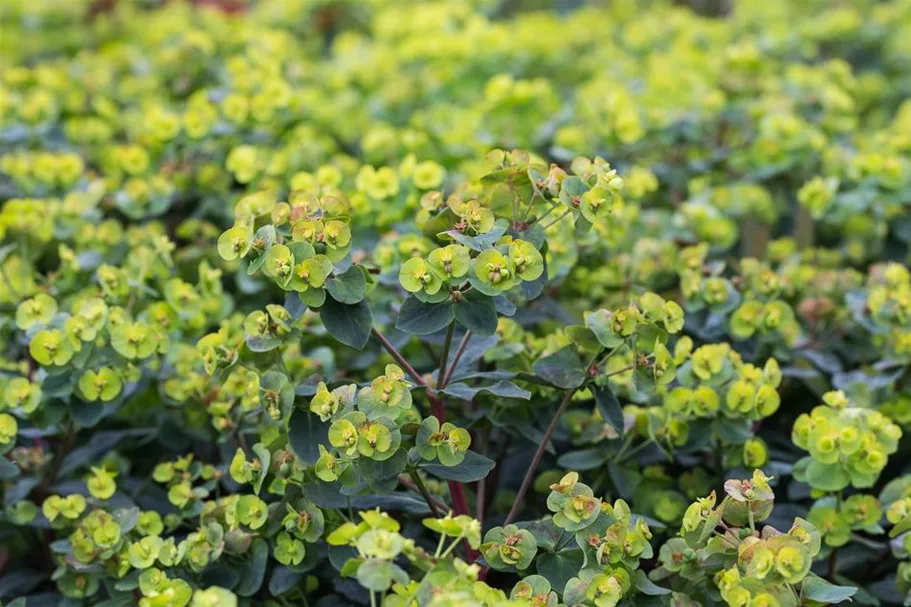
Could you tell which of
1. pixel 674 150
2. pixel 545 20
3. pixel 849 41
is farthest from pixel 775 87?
pixel 545 20

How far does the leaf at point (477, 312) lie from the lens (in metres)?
1.32

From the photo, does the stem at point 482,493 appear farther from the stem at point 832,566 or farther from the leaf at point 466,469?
the stem at point 832,566

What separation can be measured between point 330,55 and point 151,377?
2.11 m

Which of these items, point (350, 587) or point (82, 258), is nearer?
point (350, 587)

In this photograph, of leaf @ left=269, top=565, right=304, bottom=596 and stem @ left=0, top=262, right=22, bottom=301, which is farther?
stem @ left=0, top=262, right=22, bottom=301

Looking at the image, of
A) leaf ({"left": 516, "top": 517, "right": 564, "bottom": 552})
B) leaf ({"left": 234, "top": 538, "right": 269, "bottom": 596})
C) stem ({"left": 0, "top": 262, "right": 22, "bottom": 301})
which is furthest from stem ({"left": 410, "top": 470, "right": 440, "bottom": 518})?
stem ({"left": 0, "top": 262, "right": 22, "bottom": 301})

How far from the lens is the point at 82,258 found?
1.92 metres

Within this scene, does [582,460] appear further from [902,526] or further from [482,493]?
[902,526]

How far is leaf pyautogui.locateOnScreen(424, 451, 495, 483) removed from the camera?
4.35 feet

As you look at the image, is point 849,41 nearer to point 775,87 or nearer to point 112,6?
point 775,87

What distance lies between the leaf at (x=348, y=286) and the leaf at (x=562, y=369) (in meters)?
0.28

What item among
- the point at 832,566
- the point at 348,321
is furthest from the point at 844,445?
the point at 348,321

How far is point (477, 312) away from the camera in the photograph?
4.35 ft

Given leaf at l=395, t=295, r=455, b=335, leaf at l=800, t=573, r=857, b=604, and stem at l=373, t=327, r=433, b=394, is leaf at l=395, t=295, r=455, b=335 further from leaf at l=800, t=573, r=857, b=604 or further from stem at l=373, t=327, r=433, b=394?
leaf at l=800, t=573, r=857, b=604
